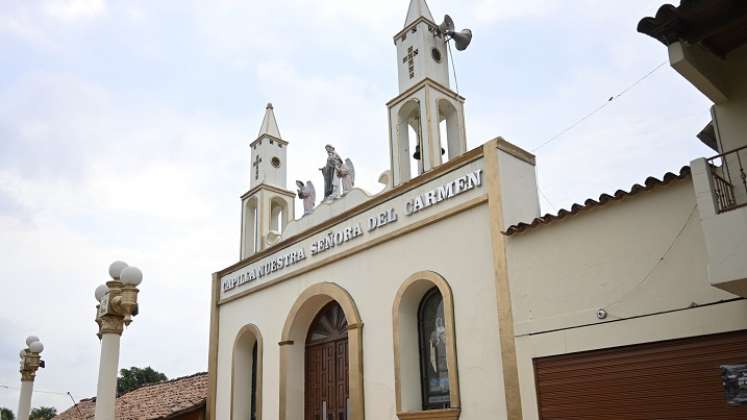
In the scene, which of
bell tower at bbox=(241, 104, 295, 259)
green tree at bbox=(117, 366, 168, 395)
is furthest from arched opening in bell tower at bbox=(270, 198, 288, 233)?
green tree at bbox=(117, 366, 168, 395)

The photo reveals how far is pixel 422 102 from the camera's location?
44.0 ft

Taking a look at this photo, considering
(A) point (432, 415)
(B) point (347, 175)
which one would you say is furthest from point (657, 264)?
(B) point (347, 175)

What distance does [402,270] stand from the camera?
11820mm

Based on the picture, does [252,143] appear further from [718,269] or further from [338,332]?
[718,269]

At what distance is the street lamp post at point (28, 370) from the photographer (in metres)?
13.7

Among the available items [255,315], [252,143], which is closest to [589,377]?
[255,315]

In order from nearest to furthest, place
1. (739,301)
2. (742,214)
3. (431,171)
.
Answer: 1. (742,214)
2. (739,301)
3. (431,171)

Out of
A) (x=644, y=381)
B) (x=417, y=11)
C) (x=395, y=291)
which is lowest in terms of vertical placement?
(x=644, y=381)

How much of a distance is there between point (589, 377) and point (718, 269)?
2779 mm

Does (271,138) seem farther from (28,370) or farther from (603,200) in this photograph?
(603,200)

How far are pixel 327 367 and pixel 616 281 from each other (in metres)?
7.28

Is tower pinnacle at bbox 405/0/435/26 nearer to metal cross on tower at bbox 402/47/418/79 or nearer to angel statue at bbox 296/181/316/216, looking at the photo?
metal cross on tower at bbox 402/47/418/79

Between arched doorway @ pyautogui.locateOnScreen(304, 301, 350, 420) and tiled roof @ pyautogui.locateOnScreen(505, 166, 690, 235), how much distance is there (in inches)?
208

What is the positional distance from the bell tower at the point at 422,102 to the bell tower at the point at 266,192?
5.36m
